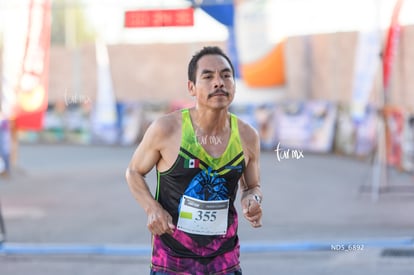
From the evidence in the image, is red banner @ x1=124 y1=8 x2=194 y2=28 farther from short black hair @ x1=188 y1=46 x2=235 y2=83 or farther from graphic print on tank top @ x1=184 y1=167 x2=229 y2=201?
graphic print on tank top @ x1=184 y1=167 x2=229 y2=201

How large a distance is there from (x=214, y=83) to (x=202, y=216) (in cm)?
58

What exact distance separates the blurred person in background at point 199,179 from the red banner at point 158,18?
18.6 feet

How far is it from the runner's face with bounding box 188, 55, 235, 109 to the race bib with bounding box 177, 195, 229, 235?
436mm

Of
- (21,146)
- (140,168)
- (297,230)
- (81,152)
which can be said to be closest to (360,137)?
(81,152)

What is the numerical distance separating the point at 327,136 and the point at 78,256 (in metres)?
12.7

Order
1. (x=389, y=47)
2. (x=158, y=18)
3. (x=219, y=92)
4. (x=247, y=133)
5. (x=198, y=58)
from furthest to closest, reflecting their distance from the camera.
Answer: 1. (x=389, y=47)
2. (x=158, y=18)
3. (x=247, y=133)
4. (x=198, y=58)
5. (x=219, y=92)

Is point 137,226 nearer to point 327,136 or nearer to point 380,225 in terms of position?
point 380,225

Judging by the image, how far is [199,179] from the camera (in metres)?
3.35

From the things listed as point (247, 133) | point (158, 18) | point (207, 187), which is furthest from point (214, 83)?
point (158, 18)

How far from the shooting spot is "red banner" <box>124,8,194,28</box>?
907 centimetres

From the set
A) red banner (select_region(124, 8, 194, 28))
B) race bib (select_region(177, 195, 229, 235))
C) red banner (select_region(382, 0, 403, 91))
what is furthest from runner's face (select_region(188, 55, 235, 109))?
red banner (select_region(382, 0, 403, 91))

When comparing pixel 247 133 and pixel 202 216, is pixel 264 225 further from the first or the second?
pixel 202 216

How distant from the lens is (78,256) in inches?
299

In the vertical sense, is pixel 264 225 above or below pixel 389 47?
below
